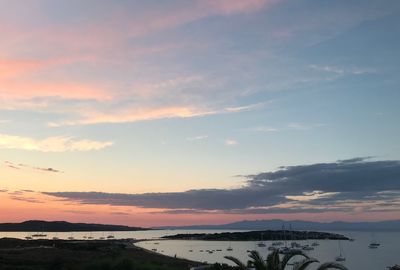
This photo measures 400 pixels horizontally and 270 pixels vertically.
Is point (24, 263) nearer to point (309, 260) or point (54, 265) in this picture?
point (54, 265)

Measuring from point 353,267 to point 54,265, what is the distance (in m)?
83.9

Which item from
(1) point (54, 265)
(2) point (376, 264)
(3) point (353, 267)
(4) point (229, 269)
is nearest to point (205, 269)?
(4) point (229, 269)

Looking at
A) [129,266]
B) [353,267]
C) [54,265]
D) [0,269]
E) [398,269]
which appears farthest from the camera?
[353,267]

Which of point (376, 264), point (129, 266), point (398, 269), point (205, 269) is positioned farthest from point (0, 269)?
point (376, 264)

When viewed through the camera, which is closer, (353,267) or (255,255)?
(255,255)

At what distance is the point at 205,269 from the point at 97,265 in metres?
21.7

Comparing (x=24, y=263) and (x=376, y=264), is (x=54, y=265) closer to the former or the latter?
(x=24, y=263)

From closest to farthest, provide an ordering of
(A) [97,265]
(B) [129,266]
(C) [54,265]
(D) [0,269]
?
(B) [129,266] < (A) [97,265] < (D) [0,269] < (C) [54,265]

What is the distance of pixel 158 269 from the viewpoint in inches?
1465

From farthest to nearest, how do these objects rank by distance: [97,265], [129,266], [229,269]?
[229,269] < [97,265] < [129,266]

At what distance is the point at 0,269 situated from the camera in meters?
46.1

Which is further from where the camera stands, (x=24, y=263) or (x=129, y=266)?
(x=24, y=263)

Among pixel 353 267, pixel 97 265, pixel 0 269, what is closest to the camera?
pixel 97 265

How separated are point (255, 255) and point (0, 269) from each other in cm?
3575
